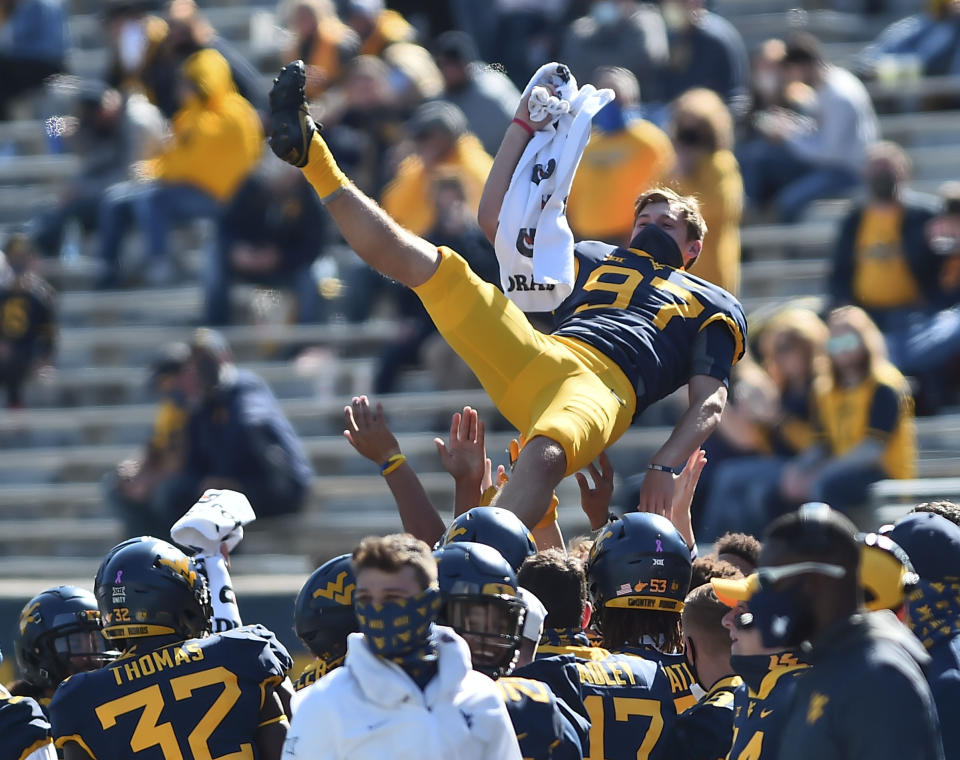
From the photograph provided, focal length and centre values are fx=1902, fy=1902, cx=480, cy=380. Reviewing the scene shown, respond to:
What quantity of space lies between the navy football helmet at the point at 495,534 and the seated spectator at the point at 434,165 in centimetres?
619

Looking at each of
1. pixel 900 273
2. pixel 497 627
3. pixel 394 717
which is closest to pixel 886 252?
pixel 900 273

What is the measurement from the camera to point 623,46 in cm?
1275

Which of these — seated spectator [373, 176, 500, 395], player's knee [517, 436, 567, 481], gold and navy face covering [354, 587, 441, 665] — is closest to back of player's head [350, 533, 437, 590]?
gold and navy face covering [354, 587, 441, 665]

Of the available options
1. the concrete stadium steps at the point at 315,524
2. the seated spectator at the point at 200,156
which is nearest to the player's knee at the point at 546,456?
the concrete stadium steps at the point at 315,524

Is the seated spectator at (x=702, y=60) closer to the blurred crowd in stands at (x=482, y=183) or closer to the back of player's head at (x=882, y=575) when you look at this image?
the blurred crowd in stands at (x=482, y=183)

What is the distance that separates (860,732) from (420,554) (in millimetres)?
983

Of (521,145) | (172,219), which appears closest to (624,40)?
(172,219)

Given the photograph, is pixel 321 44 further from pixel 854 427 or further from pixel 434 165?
pixel 854 427

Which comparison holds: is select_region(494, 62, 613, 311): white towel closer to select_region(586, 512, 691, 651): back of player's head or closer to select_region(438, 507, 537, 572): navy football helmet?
select_region(586, 512, 691, 651): back of player's head

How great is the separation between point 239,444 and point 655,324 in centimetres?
462

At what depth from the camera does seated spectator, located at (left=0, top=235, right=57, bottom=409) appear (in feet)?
45.4

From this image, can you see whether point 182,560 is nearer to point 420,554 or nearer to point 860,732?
point 420,554

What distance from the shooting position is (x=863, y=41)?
14195 mm

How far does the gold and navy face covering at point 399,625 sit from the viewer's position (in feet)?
13.1
